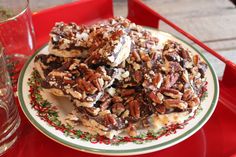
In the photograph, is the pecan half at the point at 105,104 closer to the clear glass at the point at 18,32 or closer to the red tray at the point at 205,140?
the red tray at the point at 205,140

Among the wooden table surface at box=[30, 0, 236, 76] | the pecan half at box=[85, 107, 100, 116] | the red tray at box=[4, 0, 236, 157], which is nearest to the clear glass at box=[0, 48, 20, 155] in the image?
the red tray at box=[4, 0, 236, 157]

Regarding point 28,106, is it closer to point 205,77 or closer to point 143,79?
point 143,79

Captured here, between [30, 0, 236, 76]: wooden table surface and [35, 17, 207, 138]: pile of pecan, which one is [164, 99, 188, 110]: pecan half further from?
[30, 0, 236, 76]: wooden table surface

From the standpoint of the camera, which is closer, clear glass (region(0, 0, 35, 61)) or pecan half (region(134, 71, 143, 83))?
pecan half (region(134, 71, 143, 83))

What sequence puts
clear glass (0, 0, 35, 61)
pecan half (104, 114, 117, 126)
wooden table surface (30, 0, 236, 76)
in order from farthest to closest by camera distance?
wooden table surface (30, 0, 236, 76) → clear glass (0, 0, 35, 61) → pecan half (104, 114, 117, 126)

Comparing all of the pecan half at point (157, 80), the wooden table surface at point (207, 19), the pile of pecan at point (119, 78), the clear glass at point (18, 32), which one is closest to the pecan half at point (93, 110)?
the pile of pecan at point (119, 78)

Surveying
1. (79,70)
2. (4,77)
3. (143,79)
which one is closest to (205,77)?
(143,79)
